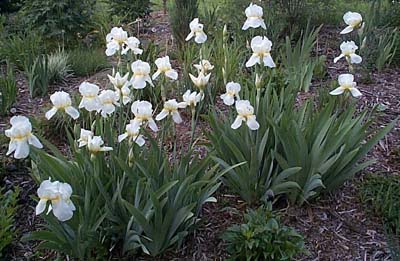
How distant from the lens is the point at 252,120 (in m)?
2.52

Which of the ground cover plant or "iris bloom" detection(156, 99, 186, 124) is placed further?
"iris bloom" detection(156, 99, 186, 124)

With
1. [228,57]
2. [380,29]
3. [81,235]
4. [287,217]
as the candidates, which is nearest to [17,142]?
[81,235]

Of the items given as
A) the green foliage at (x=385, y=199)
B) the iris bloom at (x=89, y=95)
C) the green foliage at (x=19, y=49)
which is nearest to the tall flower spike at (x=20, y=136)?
the iris bloom at (x=89, y=95)

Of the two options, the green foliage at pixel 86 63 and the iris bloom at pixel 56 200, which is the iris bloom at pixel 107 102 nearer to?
the iris bloom at pixel 56 200

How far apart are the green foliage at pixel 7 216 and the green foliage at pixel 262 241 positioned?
1107mm

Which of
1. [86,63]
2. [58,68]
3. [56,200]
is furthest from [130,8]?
[56,200]

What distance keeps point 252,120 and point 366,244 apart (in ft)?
3.07

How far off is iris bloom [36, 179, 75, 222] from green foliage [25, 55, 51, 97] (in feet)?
7.69

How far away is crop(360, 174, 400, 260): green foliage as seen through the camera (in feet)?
9.02

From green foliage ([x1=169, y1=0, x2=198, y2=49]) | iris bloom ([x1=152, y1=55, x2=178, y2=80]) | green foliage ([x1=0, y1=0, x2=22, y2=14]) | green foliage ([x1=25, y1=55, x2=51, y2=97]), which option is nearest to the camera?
iris bloom ([x1=152, y1=55, x2=178, y2=80])

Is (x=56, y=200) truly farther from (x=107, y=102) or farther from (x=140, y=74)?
(x=140, y=74)

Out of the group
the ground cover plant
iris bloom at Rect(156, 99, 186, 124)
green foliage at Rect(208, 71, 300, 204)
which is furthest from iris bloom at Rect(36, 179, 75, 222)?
green foliage at Rect(208, 71, 300, 204)

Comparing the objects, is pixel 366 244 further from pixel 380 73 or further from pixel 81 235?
pixel 380 73

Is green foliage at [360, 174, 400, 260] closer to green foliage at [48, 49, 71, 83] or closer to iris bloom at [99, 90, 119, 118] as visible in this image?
iris bloom at [99, 90, 119, 118]
